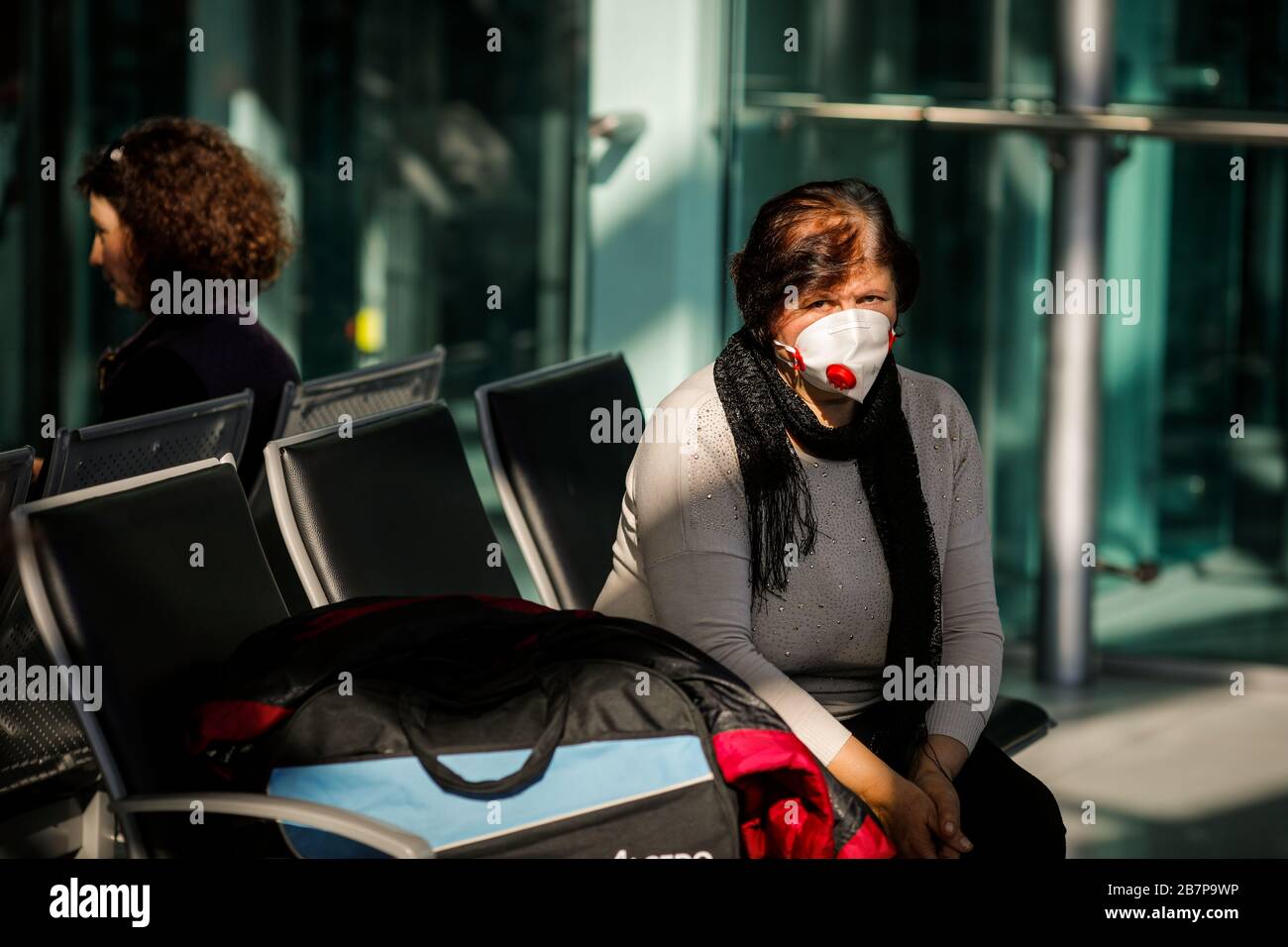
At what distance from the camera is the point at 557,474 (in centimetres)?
285

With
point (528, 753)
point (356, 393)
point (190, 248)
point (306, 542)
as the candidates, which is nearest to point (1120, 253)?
point (356, 393)

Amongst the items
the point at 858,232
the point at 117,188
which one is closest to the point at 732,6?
the point at 117,188

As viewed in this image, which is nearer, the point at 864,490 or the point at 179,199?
the point at 864,490

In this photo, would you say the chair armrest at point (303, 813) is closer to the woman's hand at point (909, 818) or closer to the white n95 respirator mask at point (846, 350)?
the woman's hand at point (909, 818)

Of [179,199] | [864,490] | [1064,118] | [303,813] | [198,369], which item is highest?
[1064,118]

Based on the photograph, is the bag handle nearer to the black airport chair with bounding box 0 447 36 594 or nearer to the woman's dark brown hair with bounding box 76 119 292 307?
the black airport chair with bounding box 0 447 36 594

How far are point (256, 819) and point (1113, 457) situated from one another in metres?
4.12

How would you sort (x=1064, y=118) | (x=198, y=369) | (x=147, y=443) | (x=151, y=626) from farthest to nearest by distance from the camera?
1. (x=1064, y=118)
2. (x=198, y=369)
3. (x=147, y=443)
4. (x=151, y=626)

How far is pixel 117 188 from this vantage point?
10.4ft

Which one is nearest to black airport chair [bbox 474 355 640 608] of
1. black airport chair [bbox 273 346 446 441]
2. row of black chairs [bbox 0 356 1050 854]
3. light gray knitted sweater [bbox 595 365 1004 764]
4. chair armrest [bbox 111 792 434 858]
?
row of black chairs [bbox 0 356 1050 854]

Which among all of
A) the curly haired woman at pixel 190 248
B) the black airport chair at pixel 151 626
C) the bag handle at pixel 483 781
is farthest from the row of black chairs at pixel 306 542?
the curly haired woman at pixel 190 248

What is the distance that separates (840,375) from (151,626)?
98cm

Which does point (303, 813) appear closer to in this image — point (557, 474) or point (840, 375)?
point (840, 375)
